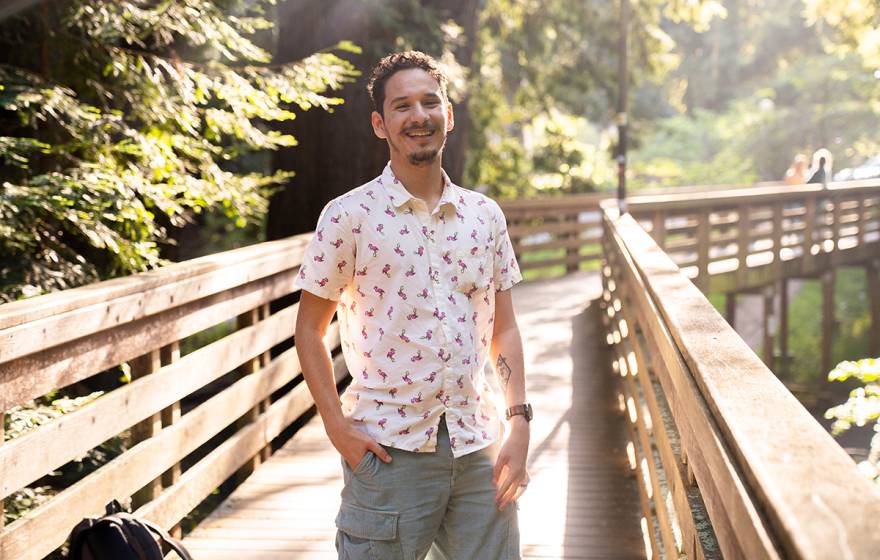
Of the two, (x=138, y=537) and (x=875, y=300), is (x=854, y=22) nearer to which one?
(x=875, y=300)

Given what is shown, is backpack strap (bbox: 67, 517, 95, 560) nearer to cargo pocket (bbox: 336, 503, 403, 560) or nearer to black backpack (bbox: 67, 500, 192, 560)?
black backpack (bbox: 67, 500, 192, 560)

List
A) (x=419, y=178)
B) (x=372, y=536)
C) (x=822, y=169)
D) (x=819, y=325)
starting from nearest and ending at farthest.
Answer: (x=372, y=536) → (x=419, y=178) → (x=822, y=169) → (x=819, y=325)

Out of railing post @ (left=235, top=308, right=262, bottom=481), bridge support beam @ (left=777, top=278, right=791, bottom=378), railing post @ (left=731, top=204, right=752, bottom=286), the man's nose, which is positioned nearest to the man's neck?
the man's nose

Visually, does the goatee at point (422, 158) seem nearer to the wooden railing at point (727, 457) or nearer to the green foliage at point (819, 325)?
the wooden railing at point (727, 457)

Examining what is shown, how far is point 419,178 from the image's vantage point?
297cm

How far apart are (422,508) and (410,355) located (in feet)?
1.20

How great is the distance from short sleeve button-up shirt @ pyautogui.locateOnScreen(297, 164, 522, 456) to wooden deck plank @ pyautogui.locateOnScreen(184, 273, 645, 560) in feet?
7.41

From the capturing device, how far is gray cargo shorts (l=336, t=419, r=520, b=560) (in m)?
2.85

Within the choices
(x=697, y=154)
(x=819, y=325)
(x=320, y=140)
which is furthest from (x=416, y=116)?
(x=697, y=154)

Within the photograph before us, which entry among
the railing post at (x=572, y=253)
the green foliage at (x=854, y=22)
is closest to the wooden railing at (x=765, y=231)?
the railing post at (x=572, y=253)

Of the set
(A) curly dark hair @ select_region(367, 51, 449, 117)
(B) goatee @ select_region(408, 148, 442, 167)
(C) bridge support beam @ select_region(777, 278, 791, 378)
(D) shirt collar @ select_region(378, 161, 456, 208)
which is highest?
(A) curly dark hair @ select_region(367, 51, 449, 117)

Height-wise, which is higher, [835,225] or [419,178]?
[419,178]

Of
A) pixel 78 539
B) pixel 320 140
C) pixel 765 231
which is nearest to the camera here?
pixel 78 539

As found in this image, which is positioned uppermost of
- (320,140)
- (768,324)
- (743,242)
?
(320,140)
